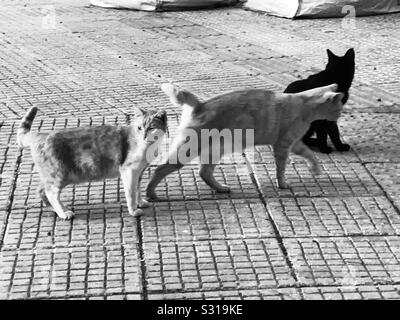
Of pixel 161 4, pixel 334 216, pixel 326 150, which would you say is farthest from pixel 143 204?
pixel 161 4

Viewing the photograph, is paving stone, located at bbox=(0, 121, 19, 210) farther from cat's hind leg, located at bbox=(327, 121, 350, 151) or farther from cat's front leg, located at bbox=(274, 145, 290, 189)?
cat's hind leg, located at bbox=(327, 121, 350, 151)

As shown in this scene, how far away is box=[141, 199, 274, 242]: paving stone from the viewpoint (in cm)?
589

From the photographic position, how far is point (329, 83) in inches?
300

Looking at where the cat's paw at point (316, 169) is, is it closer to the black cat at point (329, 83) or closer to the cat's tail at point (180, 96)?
the black cat at point (329, 83)

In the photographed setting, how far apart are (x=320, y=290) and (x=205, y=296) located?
Answer: 738 mm

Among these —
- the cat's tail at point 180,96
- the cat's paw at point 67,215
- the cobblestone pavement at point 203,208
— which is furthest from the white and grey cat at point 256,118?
the cat's paw at point 67,215

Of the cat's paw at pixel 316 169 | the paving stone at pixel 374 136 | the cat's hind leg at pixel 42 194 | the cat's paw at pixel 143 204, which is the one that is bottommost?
the paving stone at pixel 374 136

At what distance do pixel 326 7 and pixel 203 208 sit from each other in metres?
7.91

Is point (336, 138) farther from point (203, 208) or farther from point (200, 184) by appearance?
point (203, 208)

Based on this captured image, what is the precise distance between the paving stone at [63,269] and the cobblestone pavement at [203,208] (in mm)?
13

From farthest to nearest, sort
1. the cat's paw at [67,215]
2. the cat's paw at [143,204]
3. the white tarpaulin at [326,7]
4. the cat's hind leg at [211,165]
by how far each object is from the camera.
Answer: the white tarpaulin at [326,7] < the cat's hind leg at [211,165] < the cat's paw at [143,204] < the cat's paw at [67,215]

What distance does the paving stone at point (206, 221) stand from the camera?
19.3ft

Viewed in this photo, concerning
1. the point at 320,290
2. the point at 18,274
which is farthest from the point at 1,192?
the point at 320,290
